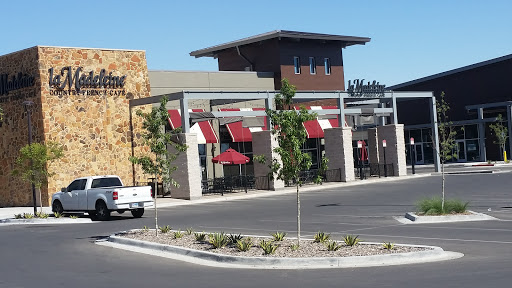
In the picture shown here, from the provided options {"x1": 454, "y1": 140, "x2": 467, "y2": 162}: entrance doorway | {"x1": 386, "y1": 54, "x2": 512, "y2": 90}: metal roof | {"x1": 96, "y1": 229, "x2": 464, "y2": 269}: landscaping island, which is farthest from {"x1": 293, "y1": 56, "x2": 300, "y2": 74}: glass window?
{"x1": 96, "y1": 229, "x2": 464, "y2": 269}: landscaping island

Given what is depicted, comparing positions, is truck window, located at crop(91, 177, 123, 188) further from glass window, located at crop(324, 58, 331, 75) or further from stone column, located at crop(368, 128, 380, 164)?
glass window, located at crop(324, 58, 331, 75)

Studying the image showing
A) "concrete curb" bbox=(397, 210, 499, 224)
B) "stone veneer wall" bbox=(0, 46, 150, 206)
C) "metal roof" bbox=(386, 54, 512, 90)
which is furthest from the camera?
"metal roof" bbox=(386, 54, 512, 90)

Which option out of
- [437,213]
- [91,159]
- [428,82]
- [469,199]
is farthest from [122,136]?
[428,82]

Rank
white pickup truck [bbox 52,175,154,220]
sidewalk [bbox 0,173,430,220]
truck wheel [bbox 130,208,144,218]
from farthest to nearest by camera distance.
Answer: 1. sidewalk [bbox 0,173,430,220]
2. truck wheel [bbox 130,208,144,218]
3. white pickup truck [bbox 52,175,154,220]

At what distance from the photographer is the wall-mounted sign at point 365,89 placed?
1948 inches

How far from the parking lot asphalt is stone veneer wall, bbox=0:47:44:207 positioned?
963 cm

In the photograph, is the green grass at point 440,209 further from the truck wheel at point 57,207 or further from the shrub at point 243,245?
the truck wheel at point 57,207

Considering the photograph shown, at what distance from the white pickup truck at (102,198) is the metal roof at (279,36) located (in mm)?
23889

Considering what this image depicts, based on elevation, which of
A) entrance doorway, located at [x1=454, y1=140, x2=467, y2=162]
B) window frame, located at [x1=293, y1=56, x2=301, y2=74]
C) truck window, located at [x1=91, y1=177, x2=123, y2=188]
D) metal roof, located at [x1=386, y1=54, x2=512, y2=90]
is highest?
metal roof, located at [x1=386, y1=54, x2=512, y2=90]

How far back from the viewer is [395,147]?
168ft

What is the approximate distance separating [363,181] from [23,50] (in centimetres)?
2244

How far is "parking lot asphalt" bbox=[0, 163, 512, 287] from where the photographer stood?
41.7 ft

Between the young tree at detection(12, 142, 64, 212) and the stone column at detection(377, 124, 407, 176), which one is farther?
the stone column at detection(377, 124, 407, 176)

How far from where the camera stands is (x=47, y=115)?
3856 centimetres
